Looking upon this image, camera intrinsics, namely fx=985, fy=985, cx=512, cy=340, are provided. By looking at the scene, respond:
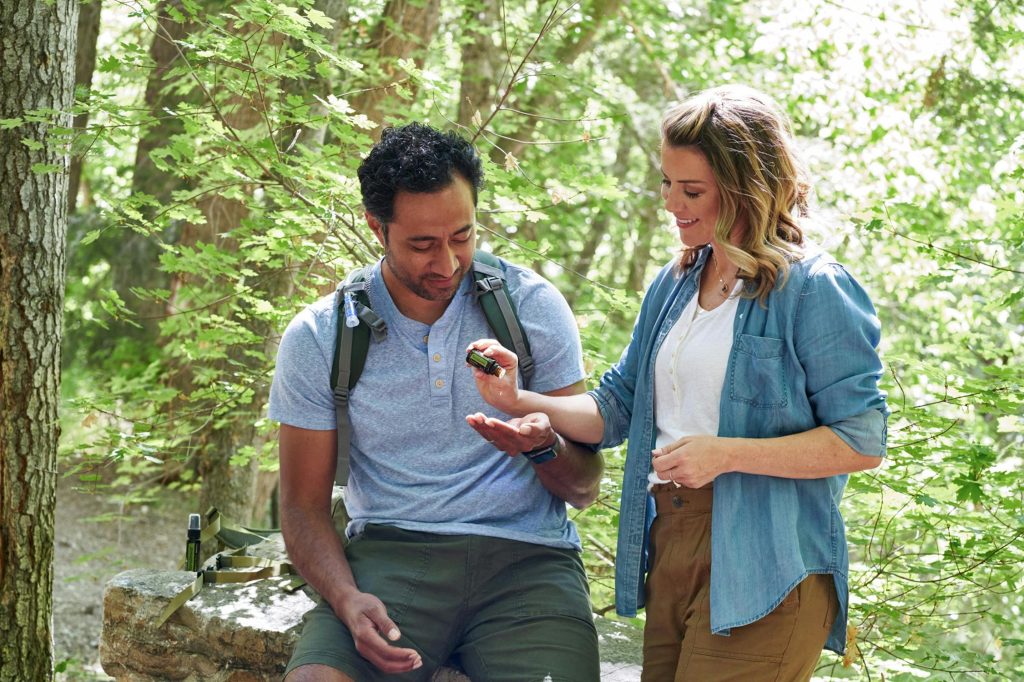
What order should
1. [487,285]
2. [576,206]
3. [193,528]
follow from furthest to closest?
[576,206] < [193,528] < [487,285]

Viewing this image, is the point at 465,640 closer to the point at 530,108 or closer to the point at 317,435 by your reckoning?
the point at 317,435

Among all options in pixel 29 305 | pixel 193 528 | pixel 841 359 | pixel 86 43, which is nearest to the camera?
pixel 841 359

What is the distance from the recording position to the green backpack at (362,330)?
9.06 feet

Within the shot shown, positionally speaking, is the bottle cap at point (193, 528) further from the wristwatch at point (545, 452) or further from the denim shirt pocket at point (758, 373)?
the denim shirt pocket at point (758, 373)

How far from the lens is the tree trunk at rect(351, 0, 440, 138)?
6.23 meters

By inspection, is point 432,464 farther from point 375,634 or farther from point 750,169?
point 750,169

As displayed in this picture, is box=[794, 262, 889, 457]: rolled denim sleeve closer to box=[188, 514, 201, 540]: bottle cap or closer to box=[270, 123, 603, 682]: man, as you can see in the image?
box=[270, 123, 603, 682]: man

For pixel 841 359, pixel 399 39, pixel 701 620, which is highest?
pixel 399 39

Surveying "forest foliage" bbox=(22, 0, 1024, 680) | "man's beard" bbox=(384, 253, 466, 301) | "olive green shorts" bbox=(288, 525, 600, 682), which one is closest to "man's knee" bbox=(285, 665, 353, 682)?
"olive green shorts" bbox=(288, 525, 600, 682)

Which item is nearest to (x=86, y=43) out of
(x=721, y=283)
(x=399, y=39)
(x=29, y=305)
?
(x=399, y=39)

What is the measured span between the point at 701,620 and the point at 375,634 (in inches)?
32.1

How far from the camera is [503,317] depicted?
2.85 metres

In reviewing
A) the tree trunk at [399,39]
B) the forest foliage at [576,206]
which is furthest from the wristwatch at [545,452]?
the tree trunk at [399,39]

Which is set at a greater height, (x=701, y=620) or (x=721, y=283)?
(x=721, y=283)
